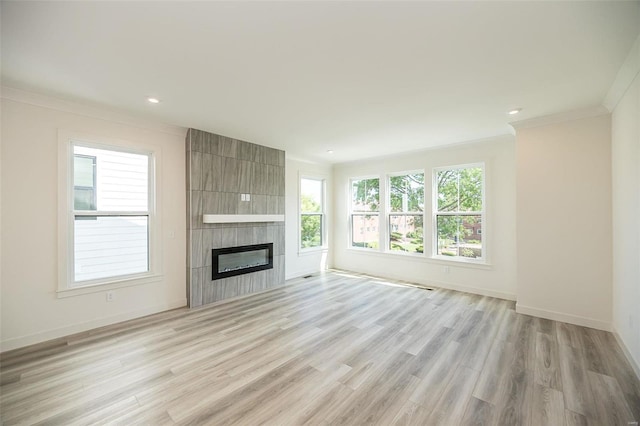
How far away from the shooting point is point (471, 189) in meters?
4.84

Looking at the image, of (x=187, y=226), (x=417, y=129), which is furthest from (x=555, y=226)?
(x=187, y=226)

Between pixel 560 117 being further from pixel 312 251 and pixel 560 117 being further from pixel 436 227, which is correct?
pixel 312 251

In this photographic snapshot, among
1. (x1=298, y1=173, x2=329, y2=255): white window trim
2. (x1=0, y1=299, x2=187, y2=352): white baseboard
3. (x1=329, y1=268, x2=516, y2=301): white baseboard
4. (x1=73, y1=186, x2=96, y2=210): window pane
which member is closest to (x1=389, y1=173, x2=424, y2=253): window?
(x1=329, y1=268, x2=516, y2=301): white baseboard

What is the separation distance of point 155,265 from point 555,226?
547cm

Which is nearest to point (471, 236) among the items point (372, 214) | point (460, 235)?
point (460, 235)

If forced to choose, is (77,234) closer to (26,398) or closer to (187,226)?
(187,226)

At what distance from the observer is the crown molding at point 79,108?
9.07ft

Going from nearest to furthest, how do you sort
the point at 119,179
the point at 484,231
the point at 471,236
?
1. the point at 119,179
2. the point at 484,231
3. the point at 471,236

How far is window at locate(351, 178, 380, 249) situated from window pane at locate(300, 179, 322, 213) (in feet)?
2.74

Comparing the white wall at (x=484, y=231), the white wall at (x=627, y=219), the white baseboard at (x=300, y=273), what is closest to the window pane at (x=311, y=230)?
the white baseboard at (x=300, y=273)

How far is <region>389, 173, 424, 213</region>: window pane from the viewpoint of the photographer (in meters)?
5.48

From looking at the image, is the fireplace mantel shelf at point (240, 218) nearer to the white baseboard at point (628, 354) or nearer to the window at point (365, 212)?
the window at point (365, 212)

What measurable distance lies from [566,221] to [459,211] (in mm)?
1625

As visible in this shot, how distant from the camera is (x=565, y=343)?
9.53 feet
